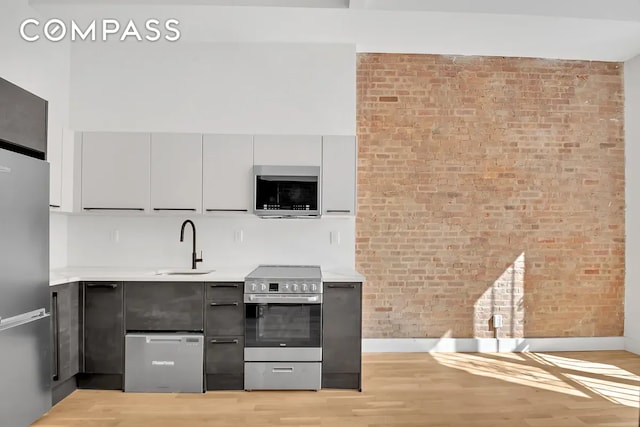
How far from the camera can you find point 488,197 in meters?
4.89

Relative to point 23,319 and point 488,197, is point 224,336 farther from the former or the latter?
point 488,197

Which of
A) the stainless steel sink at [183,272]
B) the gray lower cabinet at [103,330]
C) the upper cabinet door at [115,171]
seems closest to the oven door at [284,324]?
the stainless steel sink at [183,272]

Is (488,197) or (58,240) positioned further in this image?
(488,197)

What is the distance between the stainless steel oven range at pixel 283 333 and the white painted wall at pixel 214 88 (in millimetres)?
1662

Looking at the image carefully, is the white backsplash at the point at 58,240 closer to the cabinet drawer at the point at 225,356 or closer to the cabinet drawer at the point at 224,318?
the cabinet drawer at the point at 224,318

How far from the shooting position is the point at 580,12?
3842 millimetres

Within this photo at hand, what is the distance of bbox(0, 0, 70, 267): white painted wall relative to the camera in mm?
3537


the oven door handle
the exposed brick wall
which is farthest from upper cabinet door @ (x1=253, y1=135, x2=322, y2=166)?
the oven door handle

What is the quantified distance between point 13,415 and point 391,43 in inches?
169

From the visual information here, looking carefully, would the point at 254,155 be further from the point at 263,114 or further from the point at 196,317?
the point at 196,317

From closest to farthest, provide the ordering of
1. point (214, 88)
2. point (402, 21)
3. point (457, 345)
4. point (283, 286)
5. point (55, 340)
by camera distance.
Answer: point (55, 340) < point (283, 286) < point (402, 21) < point (214, 88) < point (457, 345)

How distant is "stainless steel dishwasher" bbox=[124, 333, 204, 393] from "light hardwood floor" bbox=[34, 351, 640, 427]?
8 centimetres

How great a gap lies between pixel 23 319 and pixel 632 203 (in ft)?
18.9

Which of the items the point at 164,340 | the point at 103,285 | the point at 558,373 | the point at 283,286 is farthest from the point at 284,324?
the point at 558,373
